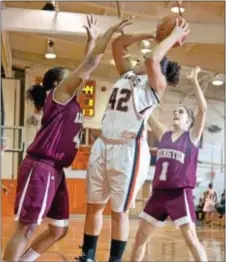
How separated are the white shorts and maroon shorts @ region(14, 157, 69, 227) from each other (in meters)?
0.18

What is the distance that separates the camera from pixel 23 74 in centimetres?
1188

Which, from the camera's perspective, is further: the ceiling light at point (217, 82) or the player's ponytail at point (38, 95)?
the ceiling light at point (217, 82)

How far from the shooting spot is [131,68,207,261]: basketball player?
3.32m

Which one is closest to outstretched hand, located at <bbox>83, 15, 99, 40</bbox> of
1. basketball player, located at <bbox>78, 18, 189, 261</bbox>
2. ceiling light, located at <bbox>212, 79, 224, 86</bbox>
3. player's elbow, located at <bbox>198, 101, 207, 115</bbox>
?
basketball player, located at <bbox>78, 18, 189, 261</bbox>

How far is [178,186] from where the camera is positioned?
11.1 ft

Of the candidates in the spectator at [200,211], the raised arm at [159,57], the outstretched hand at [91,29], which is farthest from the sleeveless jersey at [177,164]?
the spectator at [200,211]

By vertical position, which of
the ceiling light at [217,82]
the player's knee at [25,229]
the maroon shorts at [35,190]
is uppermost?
the ceiling light at [217,82]

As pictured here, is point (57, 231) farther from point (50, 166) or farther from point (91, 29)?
point (91, 29)

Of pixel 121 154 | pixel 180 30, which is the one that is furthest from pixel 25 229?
pixel 180 30

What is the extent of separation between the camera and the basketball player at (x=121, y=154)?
9.03ft

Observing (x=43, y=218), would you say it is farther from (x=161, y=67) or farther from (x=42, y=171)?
(x=161, y=67)

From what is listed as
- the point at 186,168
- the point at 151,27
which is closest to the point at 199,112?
the point at 186,168

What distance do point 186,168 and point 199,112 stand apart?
36cm

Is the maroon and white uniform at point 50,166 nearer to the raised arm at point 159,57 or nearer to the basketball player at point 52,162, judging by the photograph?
the basketball player at point 52,162
